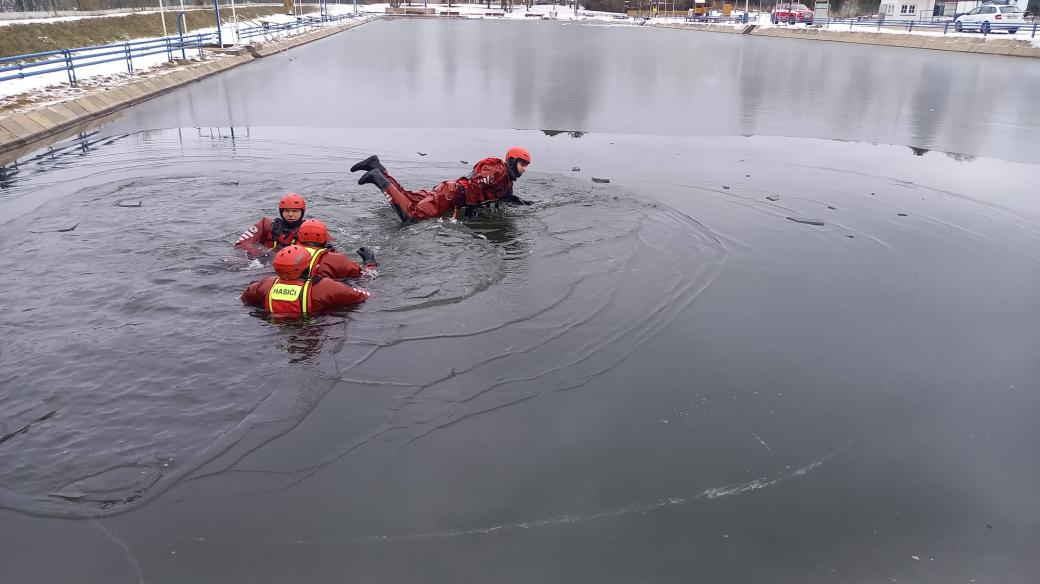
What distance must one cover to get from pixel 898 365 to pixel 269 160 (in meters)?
11.1

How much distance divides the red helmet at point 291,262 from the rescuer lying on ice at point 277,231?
1.37 m

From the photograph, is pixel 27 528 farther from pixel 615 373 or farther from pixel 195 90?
pixel 195 90

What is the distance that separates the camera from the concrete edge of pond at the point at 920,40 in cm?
3856

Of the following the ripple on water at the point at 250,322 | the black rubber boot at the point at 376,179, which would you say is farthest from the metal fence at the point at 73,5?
the black rubber boot at the point at 376,179

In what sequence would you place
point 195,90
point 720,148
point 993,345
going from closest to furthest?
point 993,345, point 720,148, point 195,90

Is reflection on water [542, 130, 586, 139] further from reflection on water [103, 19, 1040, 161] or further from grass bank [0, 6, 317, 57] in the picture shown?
grass bank [0, 6, 317, 57]

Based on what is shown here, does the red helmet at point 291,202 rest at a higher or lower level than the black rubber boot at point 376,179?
higher

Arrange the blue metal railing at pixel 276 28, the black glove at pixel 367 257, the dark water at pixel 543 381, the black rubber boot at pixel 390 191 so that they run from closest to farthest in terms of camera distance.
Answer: the dark water at pixel 543 381 → the black glove at pixel 367 257 → the black rubber boot at pixel 390 191 → the blue metal railing at pixel 276 28

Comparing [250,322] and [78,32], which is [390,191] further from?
[78,32]

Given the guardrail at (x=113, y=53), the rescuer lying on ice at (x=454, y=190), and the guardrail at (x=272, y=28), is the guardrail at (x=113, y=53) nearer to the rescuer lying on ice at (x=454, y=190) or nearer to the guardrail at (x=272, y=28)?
the guardrail at (x=272, y=28)

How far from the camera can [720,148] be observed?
589 inches

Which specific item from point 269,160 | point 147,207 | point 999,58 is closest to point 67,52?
point 269,160

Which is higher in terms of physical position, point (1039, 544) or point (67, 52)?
point (67, 52)

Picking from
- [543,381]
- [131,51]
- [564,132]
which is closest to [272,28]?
[131,51]
